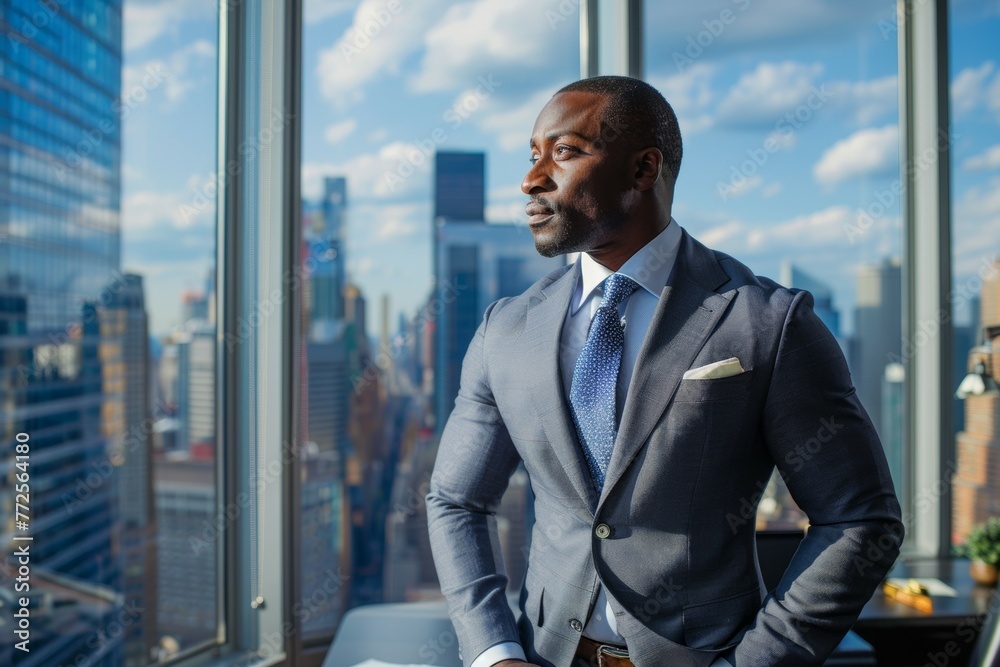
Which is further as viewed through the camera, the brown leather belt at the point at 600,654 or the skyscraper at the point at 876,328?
the skyscraper at the point at 876,328

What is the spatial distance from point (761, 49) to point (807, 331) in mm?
1815

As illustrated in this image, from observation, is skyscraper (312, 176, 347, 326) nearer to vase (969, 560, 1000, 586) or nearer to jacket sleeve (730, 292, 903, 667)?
jacket sleeve (730, 292, 903, 667)

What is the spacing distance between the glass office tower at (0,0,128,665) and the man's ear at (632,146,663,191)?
1254mm

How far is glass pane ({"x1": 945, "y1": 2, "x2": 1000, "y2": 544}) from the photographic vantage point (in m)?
2.83

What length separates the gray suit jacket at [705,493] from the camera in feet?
3.66

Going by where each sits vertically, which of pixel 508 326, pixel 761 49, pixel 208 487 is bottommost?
pixel 208 487

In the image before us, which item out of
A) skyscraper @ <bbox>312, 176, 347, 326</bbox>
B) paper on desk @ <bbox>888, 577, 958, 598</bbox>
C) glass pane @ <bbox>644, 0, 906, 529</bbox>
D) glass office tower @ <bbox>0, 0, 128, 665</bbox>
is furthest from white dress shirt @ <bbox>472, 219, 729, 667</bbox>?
paper on desk @ <bbox>888, 577, 958, 598</bbox>

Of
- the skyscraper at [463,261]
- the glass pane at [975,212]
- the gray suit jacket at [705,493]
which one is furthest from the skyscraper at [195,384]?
the glass pane at [975,212]

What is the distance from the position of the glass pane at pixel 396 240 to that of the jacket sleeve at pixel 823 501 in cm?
143

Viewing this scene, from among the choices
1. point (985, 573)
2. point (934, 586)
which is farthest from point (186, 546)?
point (985, 573)

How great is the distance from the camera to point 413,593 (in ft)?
8.16

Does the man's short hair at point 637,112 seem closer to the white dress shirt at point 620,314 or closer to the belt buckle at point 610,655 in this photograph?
the white dress shirt at point 620,314

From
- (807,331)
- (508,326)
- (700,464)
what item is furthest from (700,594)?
(508,326)

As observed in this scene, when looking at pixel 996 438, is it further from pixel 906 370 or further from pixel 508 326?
pixel 508 326
